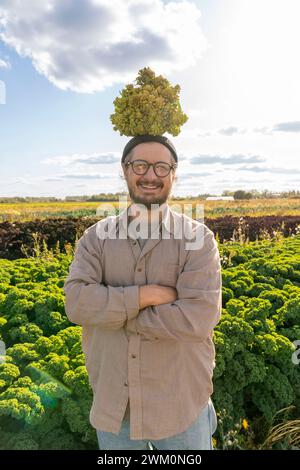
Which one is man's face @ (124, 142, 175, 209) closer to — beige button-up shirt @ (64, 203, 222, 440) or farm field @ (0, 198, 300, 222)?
beige button-up shirt @ (64, 203, 222, 440)

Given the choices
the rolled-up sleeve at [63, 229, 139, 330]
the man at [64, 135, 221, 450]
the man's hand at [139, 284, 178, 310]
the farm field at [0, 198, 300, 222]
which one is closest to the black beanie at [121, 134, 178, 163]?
the man at [64, 135, 221, 450]

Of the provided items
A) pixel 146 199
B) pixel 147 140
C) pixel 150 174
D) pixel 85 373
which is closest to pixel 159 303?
pixel 146 199

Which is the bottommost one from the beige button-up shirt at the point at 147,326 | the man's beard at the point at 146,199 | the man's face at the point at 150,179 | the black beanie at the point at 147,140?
the beige button-up shirt at the point at 147,326

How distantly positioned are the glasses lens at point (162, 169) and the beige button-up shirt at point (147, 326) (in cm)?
23

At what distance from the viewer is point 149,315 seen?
2.10 m

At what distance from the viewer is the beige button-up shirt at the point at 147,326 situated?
2.10 meters

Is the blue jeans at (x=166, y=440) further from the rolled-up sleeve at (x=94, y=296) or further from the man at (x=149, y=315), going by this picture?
the rolled-up sleeve at (x=94, y=296)

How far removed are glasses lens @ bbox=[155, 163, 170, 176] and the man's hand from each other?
1.81 ft

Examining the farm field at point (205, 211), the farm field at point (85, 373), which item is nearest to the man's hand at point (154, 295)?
the farm field at point (85, 373)

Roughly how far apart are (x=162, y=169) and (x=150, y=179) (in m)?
0.08
